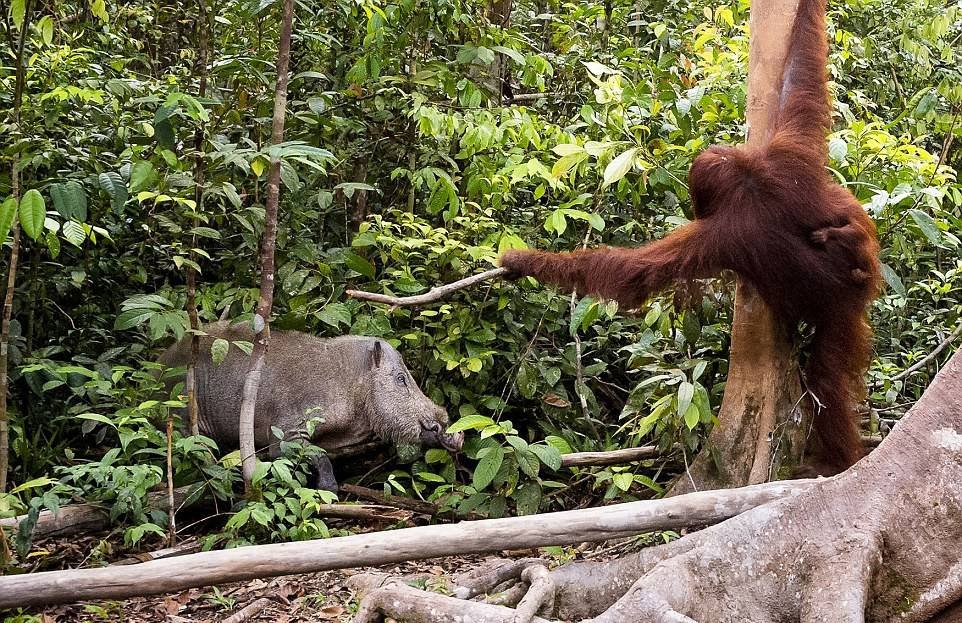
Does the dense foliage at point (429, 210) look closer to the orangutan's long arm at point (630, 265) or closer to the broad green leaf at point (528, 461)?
the broad green leaf at point (528, 461)

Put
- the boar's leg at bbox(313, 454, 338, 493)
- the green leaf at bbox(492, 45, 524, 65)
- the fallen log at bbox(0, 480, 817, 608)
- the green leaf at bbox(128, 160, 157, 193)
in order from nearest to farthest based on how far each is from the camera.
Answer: the fallen log at bbox(0, 480, 817, 608), the green leaf at bbox(128, 160, 157, 193), the boar's leg at bbox(313, 454, 338, 493), the green leaf at bbox(492, 45, 524, 65)

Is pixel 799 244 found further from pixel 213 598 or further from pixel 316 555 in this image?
pixel 213 598

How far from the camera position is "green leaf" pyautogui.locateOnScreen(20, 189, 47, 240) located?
3732 mm

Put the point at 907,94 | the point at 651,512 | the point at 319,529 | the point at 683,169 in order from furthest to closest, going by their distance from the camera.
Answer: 1. the point at 907,94
2. the point at 683,169
3. the point at 319,529
4. the point at 651,512

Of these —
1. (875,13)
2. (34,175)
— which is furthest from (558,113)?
(34,175)

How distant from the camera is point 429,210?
5523 millimetres

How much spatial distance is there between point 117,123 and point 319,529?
2867 mm

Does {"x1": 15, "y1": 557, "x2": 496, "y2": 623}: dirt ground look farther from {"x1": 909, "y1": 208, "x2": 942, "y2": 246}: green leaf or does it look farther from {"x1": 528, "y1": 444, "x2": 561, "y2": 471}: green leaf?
{"x1": 909, "y1": 208, "x2": 942, "y2": 246}: green leaf

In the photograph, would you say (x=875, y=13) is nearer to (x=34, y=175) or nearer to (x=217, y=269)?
(x=217, y=269)

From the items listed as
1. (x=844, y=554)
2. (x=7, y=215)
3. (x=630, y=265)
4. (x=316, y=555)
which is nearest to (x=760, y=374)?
(x=630, y=265)

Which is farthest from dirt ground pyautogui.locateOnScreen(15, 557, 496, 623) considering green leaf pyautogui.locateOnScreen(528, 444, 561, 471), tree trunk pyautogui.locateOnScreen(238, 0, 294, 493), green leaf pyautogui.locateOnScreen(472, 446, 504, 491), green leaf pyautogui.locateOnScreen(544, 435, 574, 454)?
green leaf pyautogui.locateOnScreen(544, 435, 574, 454)

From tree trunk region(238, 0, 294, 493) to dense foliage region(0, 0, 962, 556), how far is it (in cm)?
13

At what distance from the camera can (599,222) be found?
520cm

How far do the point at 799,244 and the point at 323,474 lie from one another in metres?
3.18
